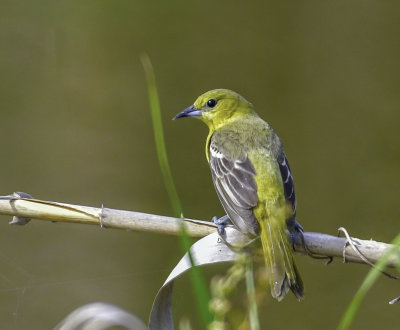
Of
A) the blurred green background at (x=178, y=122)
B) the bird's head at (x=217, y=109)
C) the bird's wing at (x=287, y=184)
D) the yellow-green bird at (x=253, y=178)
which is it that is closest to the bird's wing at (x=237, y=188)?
the yellow-green bird at (x=253, y=178)

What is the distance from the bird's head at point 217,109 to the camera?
4.13m

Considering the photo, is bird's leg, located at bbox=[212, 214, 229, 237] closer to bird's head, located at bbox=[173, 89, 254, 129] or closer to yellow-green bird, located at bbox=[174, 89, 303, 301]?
yellow-green bird, located at bbox=[174, 89, 303, 301]

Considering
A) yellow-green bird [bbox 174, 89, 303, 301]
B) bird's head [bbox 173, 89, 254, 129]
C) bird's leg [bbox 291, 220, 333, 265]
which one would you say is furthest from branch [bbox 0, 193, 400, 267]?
bird's head [bbox 173, 89, 254, 129]

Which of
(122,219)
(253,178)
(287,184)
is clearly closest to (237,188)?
(253,178)

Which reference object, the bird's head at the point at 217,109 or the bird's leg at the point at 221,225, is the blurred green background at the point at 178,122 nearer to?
the bird's head at the point at 217,109

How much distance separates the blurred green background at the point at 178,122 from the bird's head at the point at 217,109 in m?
1.21

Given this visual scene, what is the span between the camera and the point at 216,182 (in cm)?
351

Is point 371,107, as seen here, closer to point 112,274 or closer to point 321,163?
point 321,163

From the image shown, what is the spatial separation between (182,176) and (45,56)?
1.38m

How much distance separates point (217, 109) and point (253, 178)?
974mm

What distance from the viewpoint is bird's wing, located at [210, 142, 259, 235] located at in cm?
301

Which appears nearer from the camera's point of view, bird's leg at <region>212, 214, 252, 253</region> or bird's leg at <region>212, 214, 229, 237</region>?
bird's leg at <region>212, 214, 252, 253</region>

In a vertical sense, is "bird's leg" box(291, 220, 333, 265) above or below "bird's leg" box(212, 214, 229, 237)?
below

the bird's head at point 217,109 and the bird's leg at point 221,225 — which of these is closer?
the bird's leg at point 221,225
